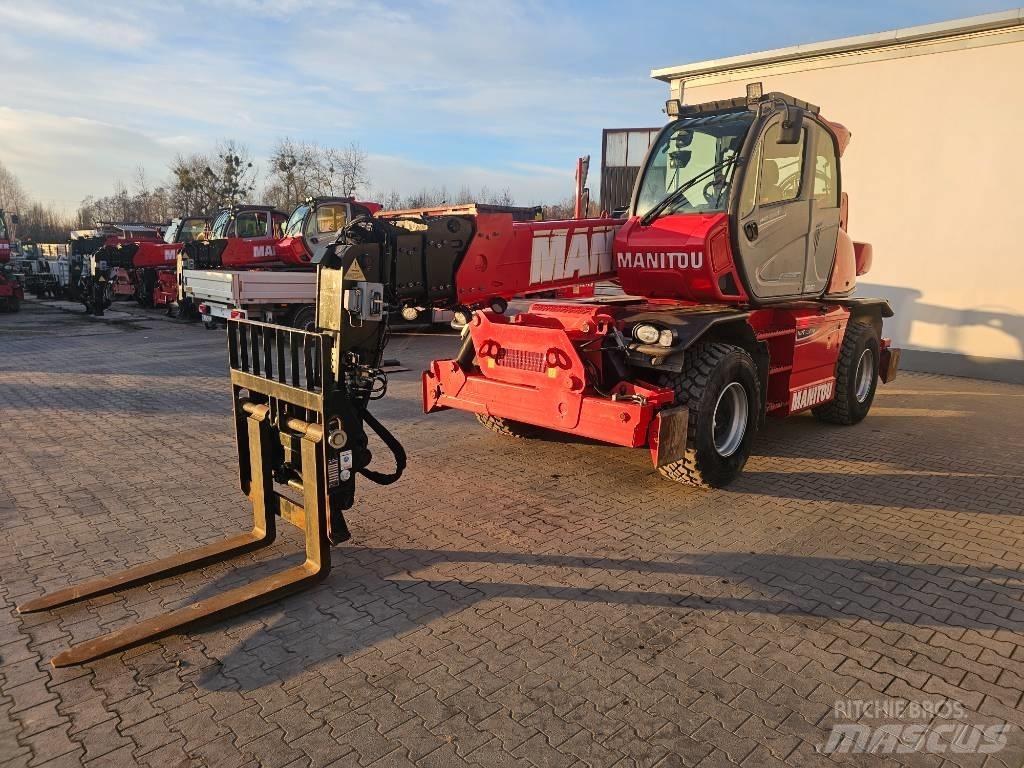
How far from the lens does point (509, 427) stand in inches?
277

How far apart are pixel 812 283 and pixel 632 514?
11.9ft

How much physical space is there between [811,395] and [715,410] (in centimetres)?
237

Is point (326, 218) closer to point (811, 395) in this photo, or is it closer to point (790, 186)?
point (790, 186)

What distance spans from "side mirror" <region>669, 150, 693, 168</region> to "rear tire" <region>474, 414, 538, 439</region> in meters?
2.89

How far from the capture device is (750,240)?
6.14 metres

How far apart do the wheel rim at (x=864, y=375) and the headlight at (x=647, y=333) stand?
13.6ft

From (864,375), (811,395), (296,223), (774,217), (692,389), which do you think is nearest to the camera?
(692,389)

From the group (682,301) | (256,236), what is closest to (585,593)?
(682,301)

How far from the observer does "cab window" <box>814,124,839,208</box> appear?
683 centimetres

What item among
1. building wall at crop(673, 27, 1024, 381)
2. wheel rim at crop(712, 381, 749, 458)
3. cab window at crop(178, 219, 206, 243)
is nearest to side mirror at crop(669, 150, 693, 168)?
wheel rim at crop(712, 381, 749, 458)

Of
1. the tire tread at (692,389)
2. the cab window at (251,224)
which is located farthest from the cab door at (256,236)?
the tire tread at (692,389)

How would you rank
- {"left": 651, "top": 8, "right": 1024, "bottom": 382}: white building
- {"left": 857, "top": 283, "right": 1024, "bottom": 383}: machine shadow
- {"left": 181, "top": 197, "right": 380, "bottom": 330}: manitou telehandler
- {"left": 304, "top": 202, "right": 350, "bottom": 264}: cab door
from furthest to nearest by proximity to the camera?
{"left": 304, "top": 202, "right": 350, "bottom": 264}: cab door, {"left": 181, "top": 197, "right": 380, "bottom": 330}: manitou telehandler, {"left": 857, "top": 283, "right": 1024, "bottom": 383}: machine shadow, {"left": 651, "top": 8, "right": 1024, "bottom": 382}: white building

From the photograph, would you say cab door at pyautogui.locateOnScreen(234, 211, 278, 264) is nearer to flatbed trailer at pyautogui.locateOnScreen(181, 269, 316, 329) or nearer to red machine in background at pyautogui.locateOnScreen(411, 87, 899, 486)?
Result: flatbed trailer at pyautogui.locateOnScreen(181, 269, 316, 329)

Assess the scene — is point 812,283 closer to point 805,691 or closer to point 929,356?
point 805,691
